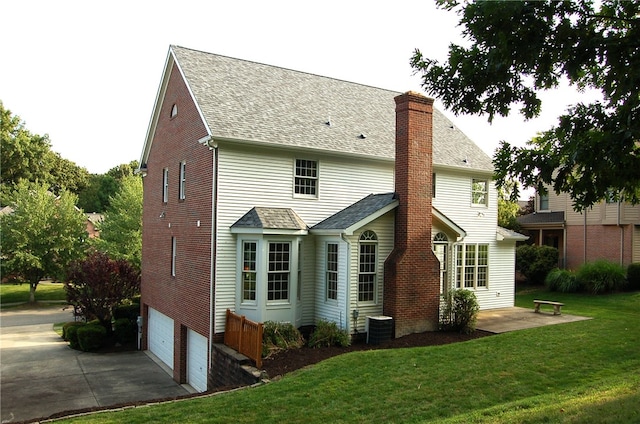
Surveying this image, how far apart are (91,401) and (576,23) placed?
15.4m

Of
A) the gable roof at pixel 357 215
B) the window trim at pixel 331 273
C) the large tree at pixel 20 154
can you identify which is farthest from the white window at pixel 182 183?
the large tree at pixel 20 154

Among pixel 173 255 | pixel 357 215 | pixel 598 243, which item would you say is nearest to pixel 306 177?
pixel 357 215

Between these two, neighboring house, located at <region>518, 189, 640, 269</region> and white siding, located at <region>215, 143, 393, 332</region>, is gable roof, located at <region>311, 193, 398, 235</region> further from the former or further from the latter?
neighboring house, located at <region>518, 189, 640, 269</region>

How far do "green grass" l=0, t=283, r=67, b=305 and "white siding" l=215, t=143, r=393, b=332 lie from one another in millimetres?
29802

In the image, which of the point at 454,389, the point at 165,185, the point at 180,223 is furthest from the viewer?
the point at 165,185

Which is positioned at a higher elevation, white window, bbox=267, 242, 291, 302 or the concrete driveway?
white window, bbox=267, 242, 291, 302

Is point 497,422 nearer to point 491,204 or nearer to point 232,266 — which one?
point 232,266

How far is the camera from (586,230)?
29.7 m

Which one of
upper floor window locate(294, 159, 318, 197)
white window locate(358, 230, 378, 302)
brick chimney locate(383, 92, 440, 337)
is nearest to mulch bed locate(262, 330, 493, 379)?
brick chimney locate(383, 92, 440, 337)

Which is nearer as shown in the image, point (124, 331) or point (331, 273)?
point (331, 273)

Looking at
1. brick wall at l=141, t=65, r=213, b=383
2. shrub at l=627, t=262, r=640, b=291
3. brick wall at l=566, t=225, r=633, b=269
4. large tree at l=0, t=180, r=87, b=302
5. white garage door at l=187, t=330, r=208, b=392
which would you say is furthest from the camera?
large tree at l=0, t=180, r=87, b=302

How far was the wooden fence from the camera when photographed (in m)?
12.4

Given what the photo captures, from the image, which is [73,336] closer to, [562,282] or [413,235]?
[413,235]

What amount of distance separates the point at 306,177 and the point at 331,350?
19.2 feet
